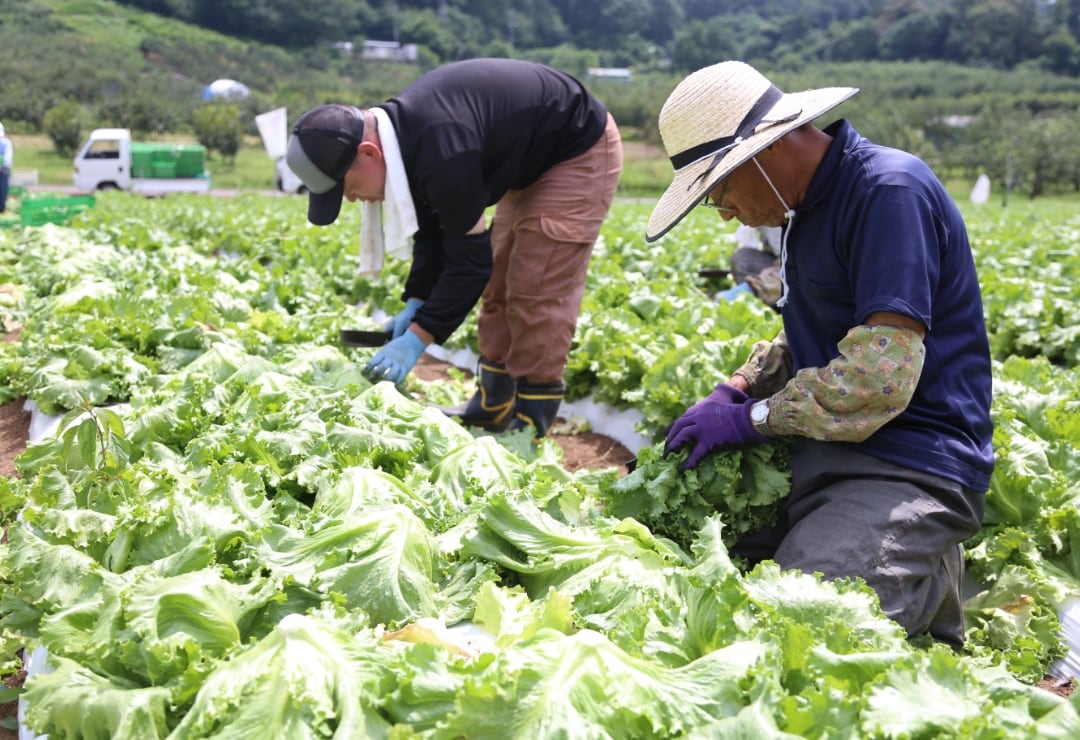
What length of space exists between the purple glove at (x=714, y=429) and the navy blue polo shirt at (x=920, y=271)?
14.7 inches

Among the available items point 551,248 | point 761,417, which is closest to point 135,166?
point 551,248

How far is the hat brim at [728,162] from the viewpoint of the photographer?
2.90 metres

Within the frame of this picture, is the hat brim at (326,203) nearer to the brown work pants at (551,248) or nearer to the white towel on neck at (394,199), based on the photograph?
the white towel on neck at (394,199)

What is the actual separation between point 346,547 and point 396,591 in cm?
22

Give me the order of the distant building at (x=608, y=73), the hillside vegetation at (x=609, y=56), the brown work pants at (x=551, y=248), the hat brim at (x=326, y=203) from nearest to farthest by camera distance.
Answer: the hat brim at (x=326, y=203) < the brown work pants at (x=551, y=248) < the hillside vegetation at (x=609, y=56) < the distant building at (x=608, y=73)

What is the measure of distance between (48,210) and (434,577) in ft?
55.0

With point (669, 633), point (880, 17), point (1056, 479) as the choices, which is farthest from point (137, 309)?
point (880, 17)

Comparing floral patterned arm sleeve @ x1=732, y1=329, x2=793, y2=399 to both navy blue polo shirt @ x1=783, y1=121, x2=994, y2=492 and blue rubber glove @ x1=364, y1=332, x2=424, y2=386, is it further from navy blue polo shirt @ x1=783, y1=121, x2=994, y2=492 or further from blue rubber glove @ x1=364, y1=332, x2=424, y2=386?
blue rubber glove @ x1=364, y1=332, x2=424, y2=386

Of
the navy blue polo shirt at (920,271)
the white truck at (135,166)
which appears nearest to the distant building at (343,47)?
the white truck at (135,166)

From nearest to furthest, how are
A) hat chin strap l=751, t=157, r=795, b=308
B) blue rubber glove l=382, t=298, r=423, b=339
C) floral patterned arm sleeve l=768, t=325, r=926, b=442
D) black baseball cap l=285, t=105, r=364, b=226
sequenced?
floral patterned arm sleeve l=768, t=325, r=926, b=442 < hat chin strap l=751, t=157, r=795, b=308 < black baseball cap l=285, t=105, r=364, b=226 < blue rubber glove l=382, t=298, r=423, b=339

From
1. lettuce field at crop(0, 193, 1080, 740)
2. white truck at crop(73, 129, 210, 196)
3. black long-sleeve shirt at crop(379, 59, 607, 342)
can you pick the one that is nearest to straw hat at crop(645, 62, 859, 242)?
lettuce field at crop(0, 193, 1080, 740)

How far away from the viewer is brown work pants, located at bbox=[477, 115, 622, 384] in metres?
5.02

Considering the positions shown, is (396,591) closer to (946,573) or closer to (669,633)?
(669,633)

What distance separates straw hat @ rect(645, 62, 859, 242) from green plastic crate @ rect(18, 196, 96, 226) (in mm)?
15863
